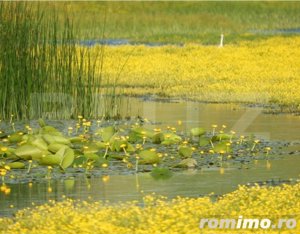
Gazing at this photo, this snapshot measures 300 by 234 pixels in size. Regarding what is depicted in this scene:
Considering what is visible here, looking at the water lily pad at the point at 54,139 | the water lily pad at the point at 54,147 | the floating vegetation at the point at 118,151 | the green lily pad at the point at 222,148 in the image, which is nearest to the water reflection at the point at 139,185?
the floating vegetation at the point at 118,151

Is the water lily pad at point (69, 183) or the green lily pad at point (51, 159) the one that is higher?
the green lily pad at point (51, 159)

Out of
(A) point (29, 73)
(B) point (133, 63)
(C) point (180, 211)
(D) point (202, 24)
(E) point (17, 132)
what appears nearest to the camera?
(C) point (180, 211)

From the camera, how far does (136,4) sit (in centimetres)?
6525

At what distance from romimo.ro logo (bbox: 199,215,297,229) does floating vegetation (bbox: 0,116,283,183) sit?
12.0 feet

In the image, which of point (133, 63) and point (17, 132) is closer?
point (17, 132)

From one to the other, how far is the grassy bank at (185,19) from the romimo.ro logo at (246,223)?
33269mm

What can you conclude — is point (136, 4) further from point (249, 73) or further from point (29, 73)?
point (29, 73)

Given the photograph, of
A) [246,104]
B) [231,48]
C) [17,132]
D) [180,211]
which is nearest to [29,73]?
[17,132]

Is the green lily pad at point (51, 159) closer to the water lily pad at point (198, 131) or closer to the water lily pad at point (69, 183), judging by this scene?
the water lily pad at point (69, 183)

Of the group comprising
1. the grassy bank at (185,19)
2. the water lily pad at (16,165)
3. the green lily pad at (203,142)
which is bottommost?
the water lily pad at (16,165)

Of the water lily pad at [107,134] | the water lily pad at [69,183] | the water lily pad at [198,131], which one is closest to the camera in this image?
the water lily pad at [69,183]

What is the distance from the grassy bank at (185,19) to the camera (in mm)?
47812

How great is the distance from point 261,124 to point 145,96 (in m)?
5.93

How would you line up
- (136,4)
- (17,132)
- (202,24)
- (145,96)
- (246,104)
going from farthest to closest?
(136,4), (202,24), (145,96), (246,104), (17,132)
